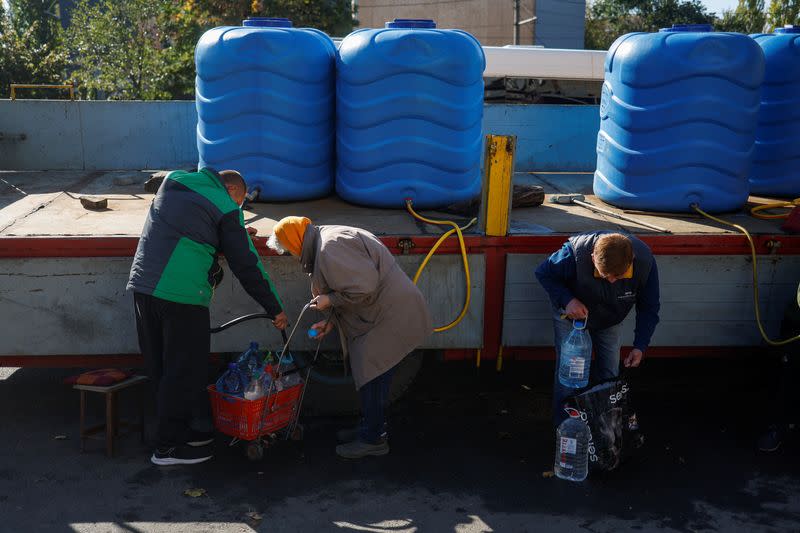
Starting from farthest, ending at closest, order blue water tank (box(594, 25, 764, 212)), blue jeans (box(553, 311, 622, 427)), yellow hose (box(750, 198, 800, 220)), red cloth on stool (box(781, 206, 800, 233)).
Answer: yellow hose (box(750, 198, 800, 220))
blue water tank (box(594, 25, 764, 212))
red cloth on stool (box(781, 206, 800, 233))
blue jeans (box(553, 311, 622, 427))

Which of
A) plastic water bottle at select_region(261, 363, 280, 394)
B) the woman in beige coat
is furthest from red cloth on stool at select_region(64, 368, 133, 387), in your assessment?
the woman in beige coat

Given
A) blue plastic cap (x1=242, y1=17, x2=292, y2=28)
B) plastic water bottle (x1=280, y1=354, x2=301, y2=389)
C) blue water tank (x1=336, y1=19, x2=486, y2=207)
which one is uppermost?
blue plastic cap (x1=242, y1=17, x2=292, y2=28)

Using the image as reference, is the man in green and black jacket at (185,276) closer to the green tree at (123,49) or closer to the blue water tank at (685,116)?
the blue water tank at (685,116)

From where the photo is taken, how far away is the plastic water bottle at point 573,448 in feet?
13.6

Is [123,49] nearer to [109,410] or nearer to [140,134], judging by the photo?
[140,134]

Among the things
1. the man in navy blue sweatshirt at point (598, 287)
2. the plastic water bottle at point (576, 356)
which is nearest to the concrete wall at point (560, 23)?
the man in navy blue sweatshirt at point (598, 287)

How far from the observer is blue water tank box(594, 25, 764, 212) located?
4918mm

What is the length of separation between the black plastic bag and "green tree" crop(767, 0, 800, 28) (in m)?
22.4

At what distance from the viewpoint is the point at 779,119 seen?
5.58 metres

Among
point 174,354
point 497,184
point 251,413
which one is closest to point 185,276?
point 174,354

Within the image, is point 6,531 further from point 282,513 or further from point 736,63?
point 736,63

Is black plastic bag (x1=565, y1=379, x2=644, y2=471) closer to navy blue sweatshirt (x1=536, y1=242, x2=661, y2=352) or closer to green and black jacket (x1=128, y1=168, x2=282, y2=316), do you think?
navy blue sweatshirt (x1=536, y1=242, x2=661, y2=352)

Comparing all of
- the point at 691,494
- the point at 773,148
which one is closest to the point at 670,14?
the point at 773,148

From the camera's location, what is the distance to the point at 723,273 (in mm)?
4496
